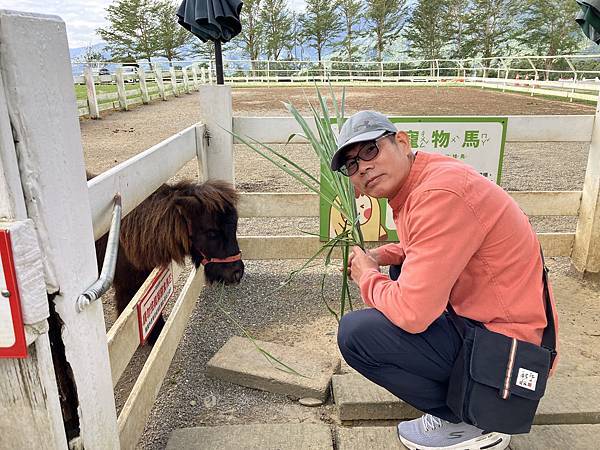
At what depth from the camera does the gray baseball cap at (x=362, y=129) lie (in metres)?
1.57

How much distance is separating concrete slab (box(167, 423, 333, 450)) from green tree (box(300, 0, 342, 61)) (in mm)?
43218

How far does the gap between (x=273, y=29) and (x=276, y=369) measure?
42.4m

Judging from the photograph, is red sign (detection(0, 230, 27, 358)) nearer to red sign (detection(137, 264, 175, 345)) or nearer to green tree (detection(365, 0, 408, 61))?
red sign (detection(137, 264, 175, 345))

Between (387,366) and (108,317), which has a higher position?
(387,366)

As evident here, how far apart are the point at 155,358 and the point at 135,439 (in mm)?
464


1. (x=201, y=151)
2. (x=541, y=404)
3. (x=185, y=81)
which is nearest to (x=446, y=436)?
(x=541, y=404)

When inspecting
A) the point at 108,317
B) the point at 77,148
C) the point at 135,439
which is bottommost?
the point at 108,317

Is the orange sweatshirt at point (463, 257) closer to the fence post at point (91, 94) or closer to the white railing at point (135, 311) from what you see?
the white railing at point (135, 311)

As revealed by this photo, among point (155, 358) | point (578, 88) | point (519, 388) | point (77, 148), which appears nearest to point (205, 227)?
point (155, 358)

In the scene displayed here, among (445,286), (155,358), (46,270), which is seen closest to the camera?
(46,270)

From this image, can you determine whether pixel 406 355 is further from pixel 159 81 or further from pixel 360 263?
pixel 159 81

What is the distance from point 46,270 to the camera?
3.54ft

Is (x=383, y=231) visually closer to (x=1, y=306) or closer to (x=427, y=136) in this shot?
(x=427, y=136)

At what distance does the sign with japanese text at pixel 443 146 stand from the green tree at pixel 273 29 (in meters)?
40.1
